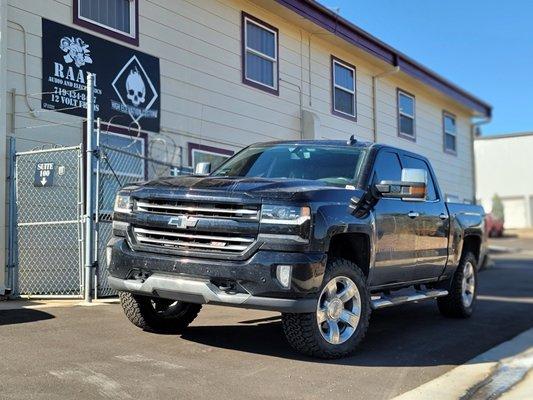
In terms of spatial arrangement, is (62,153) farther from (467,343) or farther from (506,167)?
(506,167)

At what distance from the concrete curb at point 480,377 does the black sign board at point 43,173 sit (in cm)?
571

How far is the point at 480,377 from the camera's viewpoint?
531 centimetres

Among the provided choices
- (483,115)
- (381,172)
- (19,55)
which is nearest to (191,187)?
(381,172)

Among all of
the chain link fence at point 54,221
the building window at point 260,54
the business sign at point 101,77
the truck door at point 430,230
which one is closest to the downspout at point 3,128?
the chain link fence at point 54,221

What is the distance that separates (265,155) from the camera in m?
6.64

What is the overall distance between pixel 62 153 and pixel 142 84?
2.10 meters

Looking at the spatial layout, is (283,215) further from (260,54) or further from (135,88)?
(260,54)

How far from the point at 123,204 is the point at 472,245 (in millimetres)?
5410

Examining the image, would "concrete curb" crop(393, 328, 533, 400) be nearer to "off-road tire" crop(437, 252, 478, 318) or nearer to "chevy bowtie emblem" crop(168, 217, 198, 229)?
"off-road tire" crop(437, 252, 478, 318)

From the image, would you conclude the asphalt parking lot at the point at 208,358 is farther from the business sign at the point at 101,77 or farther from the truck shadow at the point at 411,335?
the business sign at the point at 101,77

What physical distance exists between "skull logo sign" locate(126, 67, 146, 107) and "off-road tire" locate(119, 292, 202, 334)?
4.59m

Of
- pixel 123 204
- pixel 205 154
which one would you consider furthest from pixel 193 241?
pixel 205 154

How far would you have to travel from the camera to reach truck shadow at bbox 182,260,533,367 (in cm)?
574

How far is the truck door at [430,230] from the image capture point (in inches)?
271
